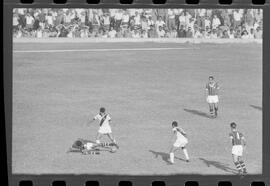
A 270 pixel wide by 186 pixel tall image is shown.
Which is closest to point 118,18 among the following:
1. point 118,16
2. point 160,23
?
point 118,16

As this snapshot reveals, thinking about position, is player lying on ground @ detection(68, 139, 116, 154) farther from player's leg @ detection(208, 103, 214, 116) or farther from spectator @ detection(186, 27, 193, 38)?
spectator @ detection(186, 27, 193, 38)

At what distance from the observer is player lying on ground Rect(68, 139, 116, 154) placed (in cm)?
1708

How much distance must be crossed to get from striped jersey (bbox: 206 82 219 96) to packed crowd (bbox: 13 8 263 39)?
1210 millimetres

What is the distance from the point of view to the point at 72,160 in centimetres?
1698

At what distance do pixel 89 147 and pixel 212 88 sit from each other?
3.20 metres

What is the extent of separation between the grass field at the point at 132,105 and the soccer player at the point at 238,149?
0.18m

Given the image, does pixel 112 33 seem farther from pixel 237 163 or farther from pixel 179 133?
pixel 237 163

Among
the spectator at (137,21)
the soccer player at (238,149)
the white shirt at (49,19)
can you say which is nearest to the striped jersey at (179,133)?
the soccer player at (238,149)

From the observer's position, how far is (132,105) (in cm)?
1925

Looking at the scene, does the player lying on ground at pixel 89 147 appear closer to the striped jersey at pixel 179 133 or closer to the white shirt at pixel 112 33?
the striped jersey at pixel 179 133

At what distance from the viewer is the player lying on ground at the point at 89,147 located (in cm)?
1708

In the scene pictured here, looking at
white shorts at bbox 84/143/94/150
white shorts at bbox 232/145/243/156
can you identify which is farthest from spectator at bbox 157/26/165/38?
white shorts at bbox 232/145/243/156

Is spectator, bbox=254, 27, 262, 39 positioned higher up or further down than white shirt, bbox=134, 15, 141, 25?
further down
